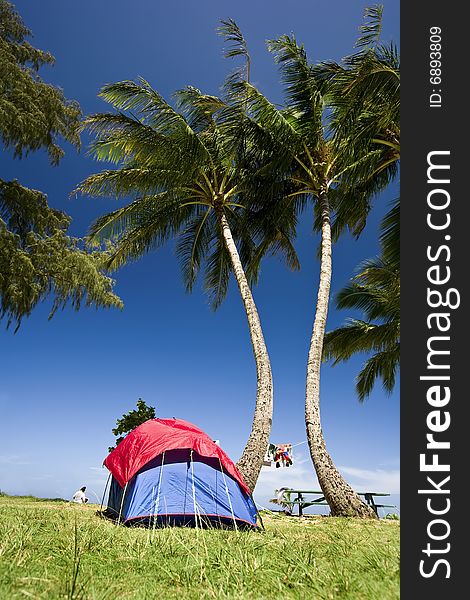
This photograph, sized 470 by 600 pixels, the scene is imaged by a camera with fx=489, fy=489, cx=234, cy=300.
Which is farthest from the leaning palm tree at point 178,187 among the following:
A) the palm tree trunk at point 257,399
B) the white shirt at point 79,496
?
the white shirt at point 79,496

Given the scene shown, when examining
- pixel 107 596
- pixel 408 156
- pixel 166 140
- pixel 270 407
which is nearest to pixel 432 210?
pixel 408 156

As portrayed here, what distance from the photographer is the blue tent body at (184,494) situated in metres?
7.50

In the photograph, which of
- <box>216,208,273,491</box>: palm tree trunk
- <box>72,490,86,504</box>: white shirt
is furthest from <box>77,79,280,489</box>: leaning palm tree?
<box>72,490,86,504</box>: white shirt

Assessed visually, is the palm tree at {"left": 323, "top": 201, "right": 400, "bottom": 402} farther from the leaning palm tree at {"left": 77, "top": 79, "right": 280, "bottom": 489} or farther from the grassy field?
the grassy field

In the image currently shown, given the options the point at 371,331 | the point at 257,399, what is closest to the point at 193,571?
the point at 257,399

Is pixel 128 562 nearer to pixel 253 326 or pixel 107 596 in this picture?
pixel 107 596

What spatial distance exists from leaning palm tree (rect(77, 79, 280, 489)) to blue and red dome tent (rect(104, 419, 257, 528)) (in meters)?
3.27

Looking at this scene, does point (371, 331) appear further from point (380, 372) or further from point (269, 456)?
point (269, 456)

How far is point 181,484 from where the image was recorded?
25.5 feet

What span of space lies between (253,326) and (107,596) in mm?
10519

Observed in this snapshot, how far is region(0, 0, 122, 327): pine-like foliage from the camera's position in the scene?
12.1m

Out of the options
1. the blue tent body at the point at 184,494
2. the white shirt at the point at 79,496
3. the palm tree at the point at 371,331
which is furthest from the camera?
the palm tree at the point at 371,331

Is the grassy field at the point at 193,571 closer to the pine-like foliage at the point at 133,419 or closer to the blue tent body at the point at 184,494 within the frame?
the blue tent body at the point at 184,494

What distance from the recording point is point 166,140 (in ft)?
41.2
